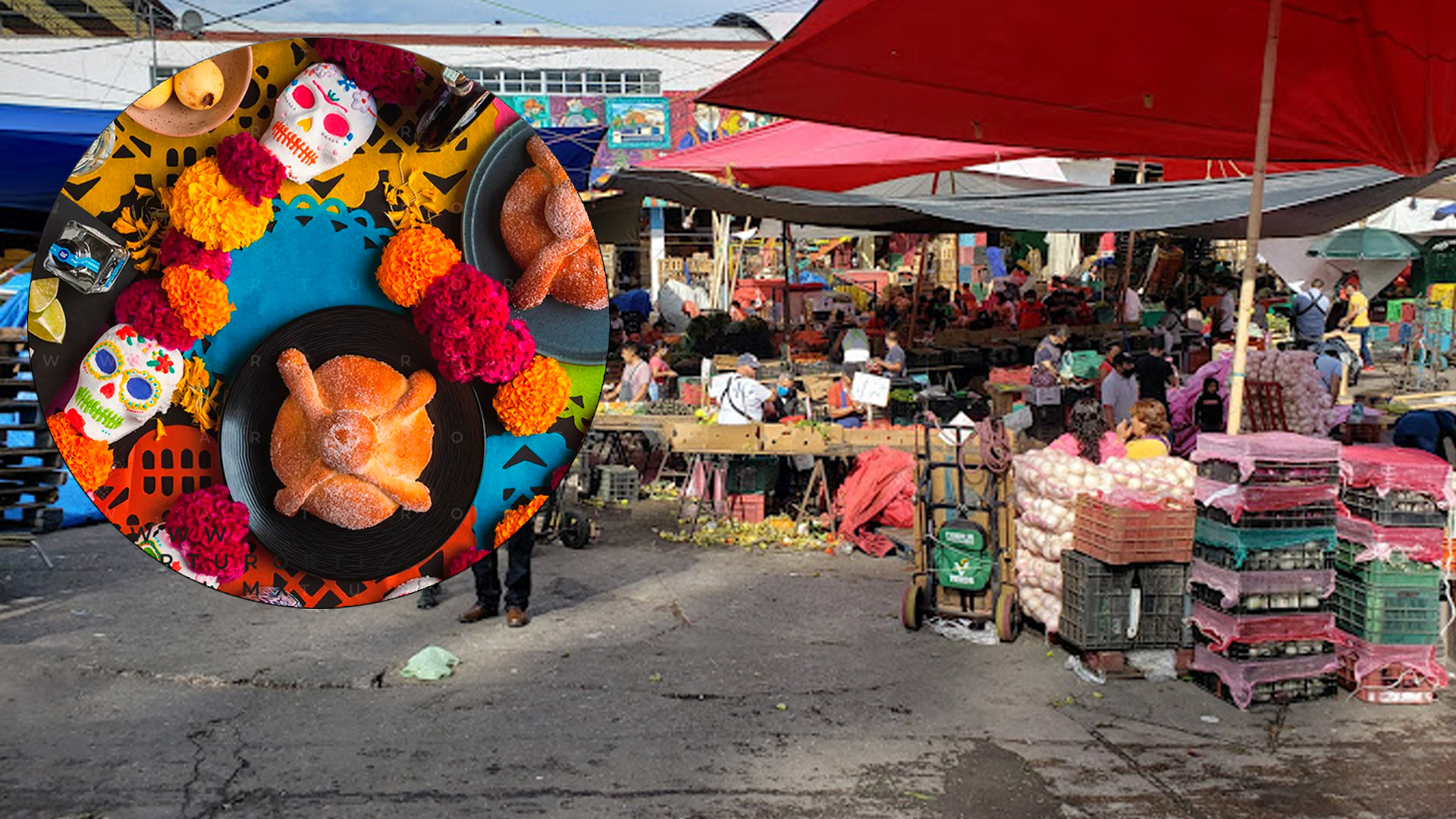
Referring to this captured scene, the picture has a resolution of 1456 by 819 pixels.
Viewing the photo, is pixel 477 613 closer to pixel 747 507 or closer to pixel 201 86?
pixel 747 507

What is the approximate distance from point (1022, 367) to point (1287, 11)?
9.52 meters

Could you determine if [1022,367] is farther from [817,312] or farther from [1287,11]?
[1287,11]

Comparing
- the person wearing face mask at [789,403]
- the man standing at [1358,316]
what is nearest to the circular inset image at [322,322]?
the person wearing face mask at [789,403]

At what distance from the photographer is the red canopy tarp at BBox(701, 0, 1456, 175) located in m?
7.16

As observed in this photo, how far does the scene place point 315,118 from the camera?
8.25ft

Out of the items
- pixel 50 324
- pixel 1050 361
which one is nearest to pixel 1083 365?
pixel 1050 361

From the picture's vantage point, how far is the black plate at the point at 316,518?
2523 millimetres

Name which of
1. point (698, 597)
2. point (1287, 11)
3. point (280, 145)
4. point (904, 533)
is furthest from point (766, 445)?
point (280, 145)

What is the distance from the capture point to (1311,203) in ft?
34.7

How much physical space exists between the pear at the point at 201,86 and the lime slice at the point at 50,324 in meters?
0.50

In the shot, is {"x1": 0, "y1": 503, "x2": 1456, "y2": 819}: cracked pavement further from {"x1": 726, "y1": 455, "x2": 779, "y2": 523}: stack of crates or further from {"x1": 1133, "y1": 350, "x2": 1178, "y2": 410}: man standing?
{"x1": 1133, "y1": 350, "x2": 1178, "y2": 410}: man standing

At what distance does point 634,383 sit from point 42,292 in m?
11.2

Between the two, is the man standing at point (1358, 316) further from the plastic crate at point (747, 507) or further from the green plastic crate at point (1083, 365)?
the plastic crate at point (747, 507)

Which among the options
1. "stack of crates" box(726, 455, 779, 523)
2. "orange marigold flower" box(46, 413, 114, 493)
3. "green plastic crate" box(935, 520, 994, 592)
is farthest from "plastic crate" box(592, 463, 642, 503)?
"orange marigold flower" box(46, 413, 114, 493)
